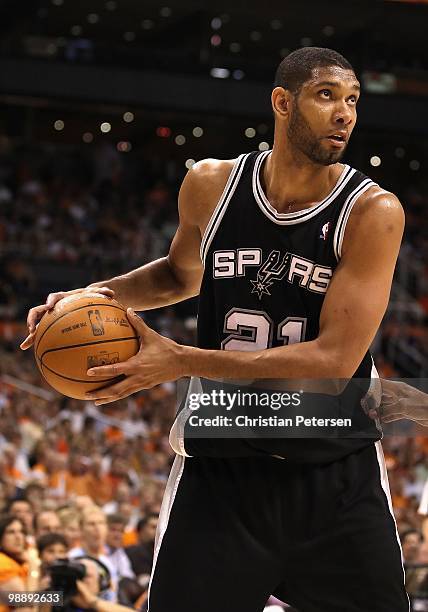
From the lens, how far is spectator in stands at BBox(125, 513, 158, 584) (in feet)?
22.3

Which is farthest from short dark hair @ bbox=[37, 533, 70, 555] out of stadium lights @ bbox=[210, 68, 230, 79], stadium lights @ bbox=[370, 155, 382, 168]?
stadium lights @ bbox=[370, 155, 382, 168]

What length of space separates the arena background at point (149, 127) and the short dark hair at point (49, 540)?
255 inches

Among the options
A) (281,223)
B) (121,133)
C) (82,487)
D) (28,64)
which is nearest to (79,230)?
(28,64)

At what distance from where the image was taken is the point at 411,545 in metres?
6.97

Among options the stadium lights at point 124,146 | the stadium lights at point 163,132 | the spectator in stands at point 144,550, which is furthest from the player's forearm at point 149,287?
the stadium lights at point 163,132

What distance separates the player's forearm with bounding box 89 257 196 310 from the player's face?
0.85m

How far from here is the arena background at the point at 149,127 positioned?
1642 centimetres

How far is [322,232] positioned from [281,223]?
0.14m

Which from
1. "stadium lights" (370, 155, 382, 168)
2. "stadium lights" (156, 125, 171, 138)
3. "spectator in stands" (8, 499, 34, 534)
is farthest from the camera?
"stadium lights" (156, 125, 171, 138)

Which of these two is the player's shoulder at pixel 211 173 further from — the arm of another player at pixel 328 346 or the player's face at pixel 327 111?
the arm of another player at pixel 328 346

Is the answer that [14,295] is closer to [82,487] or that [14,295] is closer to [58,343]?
[82,487]

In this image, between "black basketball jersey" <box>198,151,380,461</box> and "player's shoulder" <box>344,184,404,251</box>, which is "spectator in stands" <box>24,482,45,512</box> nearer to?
"black basketball jersey" <box>198,151,380,461</box>

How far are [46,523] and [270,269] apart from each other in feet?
11.4

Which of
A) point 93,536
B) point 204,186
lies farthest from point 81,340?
point 93,536
